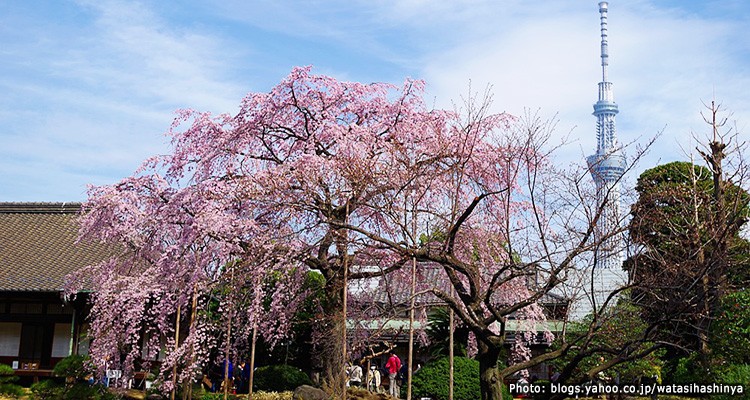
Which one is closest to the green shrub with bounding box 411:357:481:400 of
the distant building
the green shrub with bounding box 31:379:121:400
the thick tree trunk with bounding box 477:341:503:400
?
the thick tree trunk with bounding box 477:341:503:400

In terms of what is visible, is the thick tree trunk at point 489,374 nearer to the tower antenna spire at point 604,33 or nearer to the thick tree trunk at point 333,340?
the thick tree trunk at point 333,340

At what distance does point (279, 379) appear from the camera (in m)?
19.4

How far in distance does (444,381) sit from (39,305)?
12807 mm

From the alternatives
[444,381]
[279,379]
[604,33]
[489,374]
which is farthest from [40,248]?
[604,33]

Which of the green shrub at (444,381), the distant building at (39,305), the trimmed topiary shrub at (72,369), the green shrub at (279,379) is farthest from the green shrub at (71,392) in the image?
the green shrub at (444,381)

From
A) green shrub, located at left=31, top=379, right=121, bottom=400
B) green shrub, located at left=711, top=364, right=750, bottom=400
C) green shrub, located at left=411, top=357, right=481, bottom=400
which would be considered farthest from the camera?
green shrub, located at left=31, top=379, right=121, bottom=400

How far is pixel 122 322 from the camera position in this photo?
15.6 meters

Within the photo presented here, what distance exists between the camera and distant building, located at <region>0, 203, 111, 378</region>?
2170 centimetres

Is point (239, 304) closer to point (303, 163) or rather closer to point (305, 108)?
point (303, 163)

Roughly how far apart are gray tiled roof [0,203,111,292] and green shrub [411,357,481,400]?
10.5 m

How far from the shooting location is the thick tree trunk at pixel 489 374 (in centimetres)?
1184

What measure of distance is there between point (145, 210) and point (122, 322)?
229cm

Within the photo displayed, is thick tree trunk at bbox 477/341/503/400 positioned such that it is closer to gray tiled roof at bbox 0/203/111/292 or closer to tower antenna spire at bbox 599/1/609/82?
gray tiled roof at bbox 0/203/111/292

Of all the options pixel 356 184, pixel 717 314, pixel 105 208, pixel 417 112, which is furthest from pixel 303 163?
pixel 717 314
